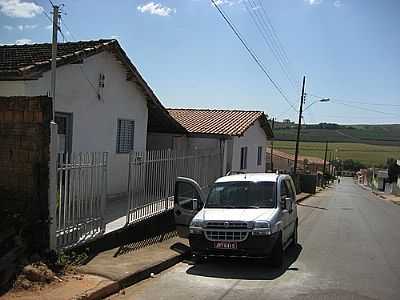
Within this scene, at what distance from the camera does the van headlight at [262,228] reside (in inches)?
369

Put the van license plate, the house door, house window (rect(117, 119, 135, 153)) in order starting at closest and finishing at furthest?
the van license plate, the house door, house window (rect(117, 119, 135, 153))

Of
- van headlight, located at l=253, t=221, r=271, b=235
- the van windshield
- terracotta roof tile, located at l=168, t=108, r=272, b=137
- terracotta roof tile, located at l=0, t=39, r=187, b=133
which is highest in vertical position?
terracotta roof tile, located at l=0, t=39, r=187, b=133

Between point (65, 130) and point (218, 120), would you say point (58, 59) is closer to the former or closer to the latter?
point (65, 130)

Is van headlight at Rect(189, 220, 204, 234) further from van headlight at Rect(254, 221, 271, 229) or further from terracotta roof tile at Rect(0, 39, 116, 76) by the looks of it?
terracotta roof tile at Rect(0, 39, 116, 76)

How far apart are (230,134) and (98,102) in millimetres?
8710

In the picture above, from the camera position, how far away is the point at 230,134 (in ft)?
72.3

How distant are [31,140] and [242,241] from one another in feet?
13.5

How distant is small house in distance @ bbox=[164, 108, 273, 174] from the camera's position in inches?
883

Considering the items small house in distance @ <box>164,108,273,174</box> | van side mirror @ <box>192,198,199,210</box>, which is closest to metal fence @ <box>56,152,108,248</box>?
van side mirror @ <box>192,198,199,210</box>

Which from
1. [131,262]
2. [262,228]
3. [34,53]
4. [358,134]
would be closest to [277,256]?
[262,228]

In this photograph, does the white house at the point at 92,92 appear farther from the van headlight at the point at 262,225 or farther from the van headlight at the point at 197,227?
the van headlight at the point at 262,225

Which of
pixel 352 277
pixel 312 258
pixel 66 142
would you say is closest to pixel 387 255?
pixel 312 258

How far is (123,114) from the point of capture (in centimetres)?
1591

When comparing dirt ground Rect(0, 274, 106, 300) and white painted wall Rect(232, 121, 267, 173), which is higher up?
white painted wall Rect(232, 121, 267, 173)
